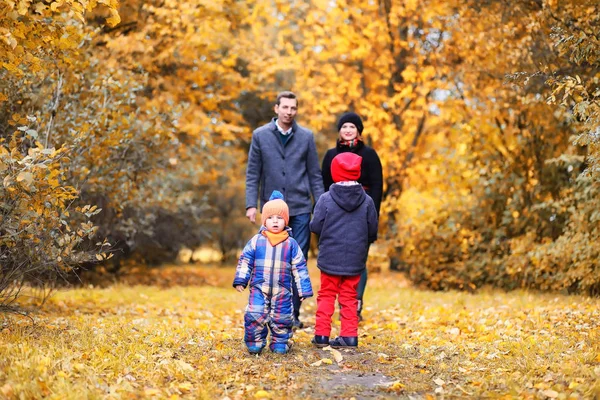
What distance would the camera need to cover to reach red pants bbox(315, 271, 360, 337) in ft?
20.3

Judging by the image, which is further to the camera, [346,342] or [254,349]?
[346,342]

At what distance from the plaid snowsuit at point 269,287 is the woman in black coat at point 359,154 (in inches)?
67.1

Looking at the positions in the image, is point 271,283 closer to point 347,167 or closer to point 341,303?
point 341,303

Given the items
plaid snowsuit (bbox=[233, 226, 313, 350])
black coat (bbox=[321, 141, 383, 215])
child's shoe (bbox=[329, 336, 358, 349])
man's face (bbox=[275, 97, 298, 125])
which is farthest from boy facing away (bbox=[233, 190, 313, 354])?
black coat (bbox=[321, 141, 383, 215])

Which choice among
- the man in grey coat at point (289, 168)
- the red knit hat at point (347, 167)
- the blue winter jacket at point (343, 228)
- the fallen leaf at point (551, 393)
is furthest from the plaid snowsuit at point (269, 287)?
the fallen leaf at point (551, 393)

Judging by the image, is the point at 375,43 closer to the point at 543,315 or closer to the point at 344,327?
the point at 543,315

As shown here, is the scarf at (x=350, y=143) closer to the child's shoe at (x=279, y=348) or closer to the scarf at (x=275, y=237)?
the scarf at (x=275, y=237)

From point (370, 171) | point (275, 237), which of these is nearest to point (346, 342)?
point (275, 237)

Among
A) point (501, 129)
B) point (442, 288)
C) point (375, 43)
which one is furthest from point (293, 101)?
point (375, 43)

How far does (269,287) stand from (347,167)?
4.41 ft

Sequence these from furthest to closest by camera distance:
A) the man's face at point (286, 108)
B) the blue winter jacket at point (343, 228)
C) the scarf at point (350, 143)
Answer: the scarf at point (350, 143), the man's face at point (286, 108), the blue winter jacket at point (343, 228)

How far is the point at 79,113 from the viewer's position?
28.4 ft

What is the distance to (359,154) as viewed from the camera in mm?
7129

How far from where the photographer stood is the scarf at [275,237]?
18.6 feet
